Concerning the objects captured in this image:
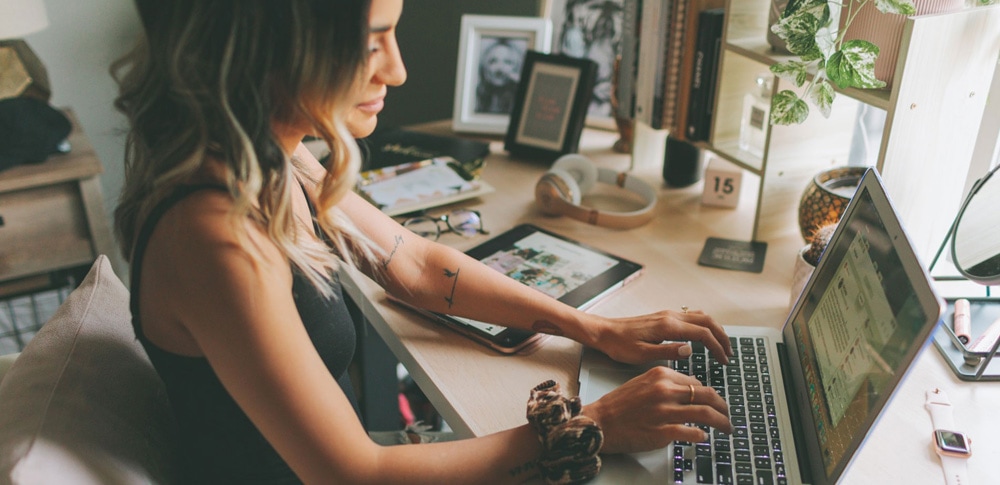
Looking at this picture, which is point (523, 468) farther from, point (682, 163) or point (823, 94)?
point (682, 163)

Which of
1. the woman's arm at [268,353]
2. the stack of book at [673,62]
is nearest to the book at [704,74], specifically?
the stack of book at [673,62]

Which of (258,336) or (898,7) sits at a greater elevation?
(898,7)

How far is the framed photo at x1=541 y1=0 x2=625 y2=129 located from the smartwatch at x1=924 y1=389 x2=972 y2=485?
1080mm

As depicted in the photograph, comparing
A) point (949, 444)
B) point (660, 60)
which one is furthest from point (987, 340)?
point (660, 60)

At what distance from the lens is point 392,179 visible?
5.04 ft

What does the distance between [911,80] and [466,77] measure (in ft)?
3.48

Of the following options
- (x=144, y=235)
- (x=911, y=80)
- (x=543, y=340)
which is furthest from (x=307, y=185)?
(x=911, y=80)

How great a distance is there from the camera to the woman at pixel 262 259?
2.37 feet

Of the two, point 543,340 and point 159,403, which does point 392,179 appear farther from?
point 159,403

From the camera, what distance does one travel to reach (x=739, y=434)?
0.86 m

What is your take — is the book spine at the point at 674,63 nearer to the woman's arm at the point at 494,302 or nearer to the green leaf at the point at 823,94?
the green leaf at the point at 823,94

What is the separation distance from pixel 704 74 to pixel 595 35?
0.48m

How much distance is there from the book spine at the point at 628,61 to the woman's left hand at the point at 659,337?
2.44 feet

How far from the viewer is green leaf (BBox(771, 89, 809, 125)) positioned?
1131 mm
